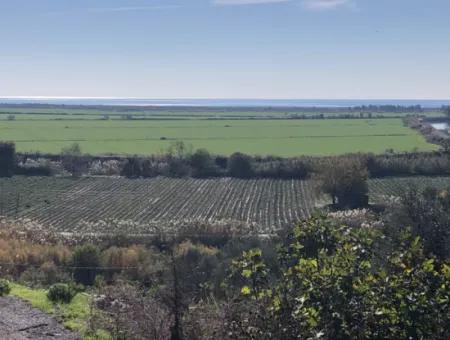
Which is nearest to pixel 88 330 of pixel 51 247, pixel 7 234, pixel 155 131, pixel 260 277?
pixel 260 277

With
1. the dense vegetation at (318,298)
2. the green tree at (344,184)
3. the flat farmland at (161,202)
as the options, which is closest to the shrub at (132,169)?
the flat farmland at (161,202)

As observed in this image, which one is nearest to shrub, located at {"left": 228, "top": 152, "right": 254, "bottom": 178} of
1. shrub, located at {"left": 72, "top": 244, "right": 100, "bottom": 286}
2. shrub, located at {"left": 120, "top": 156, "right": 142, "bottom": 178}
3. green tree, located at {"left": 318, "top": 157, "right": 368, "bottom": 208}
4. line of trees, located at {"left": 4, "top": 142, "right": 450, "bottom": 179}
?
line of trees, located at {"left": 4, "top": 142, "right": 450, "bottom": 179}

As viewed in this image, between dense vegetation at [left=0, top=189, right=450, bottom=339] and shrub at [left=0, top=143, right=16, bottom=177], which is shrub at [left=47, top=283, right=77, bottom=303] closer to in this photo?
dense vegetation at [left=0, top=189, right=450, bottom=339]

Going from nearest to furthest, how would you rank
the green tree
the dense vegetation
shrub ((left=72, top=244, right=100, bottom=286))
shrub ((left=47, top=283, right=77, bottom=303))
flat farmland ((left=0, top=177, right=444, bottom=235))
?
the dense vegetation
shrub ((left=47, top=283, right=77, bottom=303))
shrub ((left=72, top=244, right=100, bottom=286))
flat farmland ((left=0, top=177, right=444, bottom=235))
the green tree

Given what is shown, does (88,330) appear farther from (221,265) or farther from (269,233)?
(269,233)

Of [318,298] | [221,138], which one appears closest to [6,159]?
[221,138]
